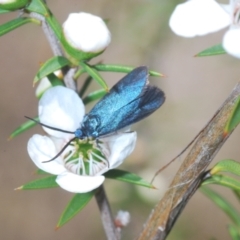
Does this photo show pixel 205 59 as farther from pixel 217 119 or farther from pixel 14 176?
pixel 217 119

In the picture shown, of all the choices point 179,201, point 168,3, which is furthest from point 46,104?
point 168,3

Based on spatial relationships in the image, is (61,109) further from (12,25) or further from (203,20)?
(203,20)

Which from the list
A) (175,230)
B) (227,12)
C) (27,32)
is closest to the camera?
(227,12)

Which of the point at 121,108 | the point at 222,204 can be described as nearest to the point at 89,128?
the point at 121,108

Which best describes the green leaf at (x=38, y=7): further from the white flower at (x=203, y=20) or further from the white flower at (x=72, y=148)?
the white flower at (x=203, y=20)

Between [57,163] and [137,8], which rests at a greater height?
[57,163]

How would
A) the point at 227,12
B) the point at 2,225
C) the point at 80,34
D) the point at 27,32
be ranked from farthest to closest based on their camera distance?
the point at 27,32
the point at 2,225
the point at 80,34
the point at 227,12

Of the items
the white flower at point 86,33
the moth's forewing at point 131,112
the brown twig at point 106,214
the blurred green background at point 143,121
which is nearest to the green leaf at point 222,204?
the brown twig at point 106,214

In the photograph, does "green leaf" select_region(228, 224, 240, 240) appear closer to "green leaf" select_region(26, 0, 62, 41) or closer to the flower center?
the flower center
